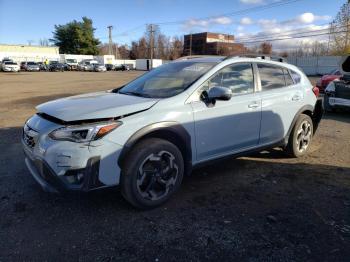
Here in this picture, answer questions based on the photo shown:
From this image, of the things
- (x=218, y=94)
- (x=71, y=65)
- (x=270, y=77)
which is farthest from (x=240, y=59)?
(x=71, y=65)

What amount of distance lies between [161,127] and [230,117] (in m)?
1.08

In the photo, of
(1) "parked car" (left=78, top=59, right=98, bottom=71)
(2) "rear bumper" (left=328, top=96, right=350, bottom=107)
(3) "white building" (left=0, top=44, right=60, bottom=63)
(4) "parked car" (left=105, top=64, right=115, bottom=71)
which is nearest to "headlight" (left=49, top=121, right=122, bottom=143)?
(2) "rear bumper" (left=328, top=96, right=350, bottom=107)

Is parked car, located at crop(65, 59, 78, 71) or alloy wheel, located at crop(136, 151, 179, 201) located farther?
parked car, located at crop(65, 59, 78, 71)

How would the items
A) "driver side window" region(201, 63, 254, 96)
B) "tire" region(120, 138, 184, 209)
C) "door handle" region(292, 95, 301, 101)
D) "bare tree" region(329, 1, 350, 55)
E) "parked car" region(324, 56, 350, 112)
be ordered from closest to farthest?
"tire" region(120, 138, 184, 209) → "driver side window" region(201, 63, 254, 96) → "door handle" region(292, 95, 301, 101) → "parked car" region(324, 56, 350, 112) → "bare tree" region(329, 1, 350, 55)

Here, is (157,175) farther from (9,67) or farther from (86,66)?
(86,66)

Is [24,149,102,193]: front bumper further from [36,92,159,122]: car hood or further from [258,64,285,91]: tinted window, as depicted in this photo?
[258,64,285,91]: tinted window

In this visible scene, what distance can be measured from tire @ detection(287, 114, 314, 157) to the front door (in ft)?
3.49

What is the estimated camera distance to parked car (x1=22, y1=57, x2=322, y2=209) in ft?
10.4

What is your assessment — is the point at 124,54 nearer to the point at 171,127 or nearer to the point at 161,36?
the point at 161,36

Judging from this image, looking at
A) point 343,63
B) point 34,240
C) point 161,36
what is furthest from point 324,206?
point 161,36

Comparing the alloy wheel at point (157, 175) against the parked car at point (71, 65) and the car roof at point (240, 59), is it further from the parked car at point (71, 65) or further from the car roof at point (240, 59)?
the parked car at point (71, 65)

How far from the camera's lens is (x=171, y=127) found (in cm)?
362

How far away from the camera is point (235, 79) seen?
445cm

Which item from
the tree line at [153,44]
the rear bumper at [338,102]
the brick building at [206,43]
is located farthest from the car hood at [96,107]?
the brick building at [206,43]
